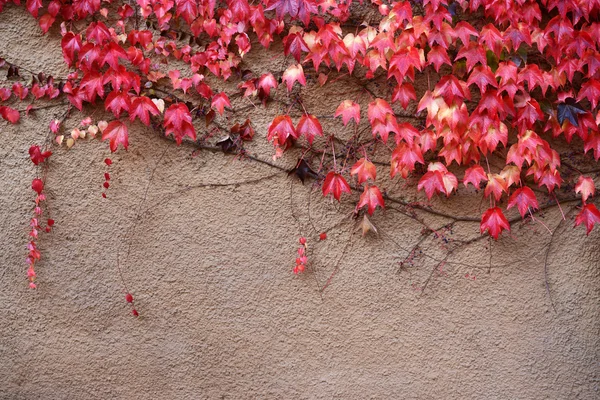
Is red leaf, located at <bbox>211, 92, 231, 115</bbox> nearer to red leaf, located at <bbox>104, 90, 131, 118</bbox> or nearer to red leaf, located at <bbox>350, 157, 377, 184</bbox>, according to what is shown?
red leaf, located at <bbox>104, 90, 131, 118</bbox>

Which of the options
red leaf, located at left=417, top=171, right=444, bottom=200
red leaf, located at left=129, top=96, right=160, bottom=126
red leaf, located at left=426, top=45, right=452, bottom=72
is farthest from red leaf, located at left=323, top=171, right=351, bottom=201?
red leaf, located at left=129, top=96, right=160, bottom=126

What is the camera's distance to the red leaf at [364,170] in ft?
7.98

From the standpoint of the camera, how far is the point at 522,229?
2521mm

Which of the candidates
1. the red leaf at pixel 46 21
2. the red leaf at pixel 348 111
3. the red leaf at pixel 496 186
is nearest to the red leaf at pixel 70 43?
the red leaf at pixel 46 21

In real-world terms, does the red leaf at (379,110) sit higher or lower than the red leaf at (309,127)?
higher

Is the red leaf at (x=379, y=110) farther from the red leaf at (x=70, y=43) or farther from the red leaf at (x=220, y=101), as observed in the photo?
the red leaf at (x=70, y=43)

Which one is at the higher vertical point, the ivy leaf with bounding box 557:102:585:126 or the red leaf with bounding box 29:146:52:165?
the ivy leaf with bounding box 557:102:585:126

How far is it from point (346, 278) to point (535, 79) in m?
1.28

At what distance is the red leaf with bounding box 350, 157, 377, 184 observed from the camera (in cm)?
243

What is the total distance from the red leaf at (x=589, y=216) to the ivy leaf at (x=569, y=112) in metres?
0.39

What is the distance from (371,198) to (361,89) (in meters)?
0.55

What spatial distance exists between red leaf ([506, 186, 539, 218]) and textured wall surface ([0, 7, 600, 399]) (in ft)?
0.59

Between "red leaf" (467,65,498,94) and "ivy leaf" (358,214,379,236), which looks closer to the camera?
"red leaf" (467,65,498,94)

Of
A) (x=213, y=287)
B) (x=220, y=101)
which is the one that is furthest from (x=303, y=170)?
(x=213, y=287)
